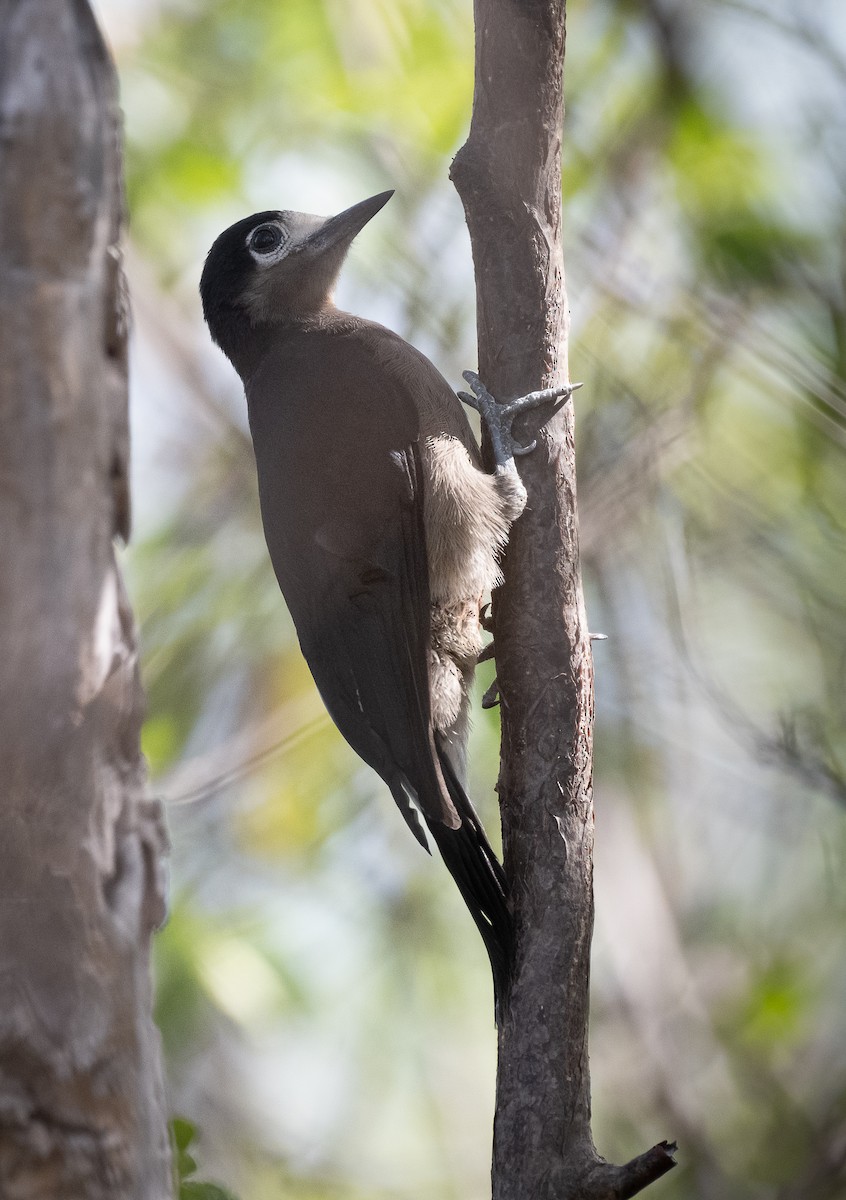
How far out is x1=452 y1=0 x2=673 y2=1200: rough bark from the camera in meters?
2.30

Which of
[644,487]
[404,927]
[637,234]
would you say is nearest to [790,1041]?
[404,927]

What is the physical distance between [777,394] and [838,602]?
781 mm

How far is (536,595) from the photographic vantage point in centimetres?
263

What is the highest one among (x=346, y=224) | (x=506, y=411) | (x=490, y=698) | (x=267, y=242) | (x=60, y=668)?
(x=267, y=242)

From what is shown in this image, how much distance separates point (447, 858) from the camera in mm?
2730

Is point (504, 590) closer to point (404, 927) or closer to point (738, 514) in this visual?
point (738, 514)

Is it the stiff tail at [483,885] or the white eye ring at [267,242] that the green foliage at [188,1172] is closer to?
the stiff tail at [483,885]

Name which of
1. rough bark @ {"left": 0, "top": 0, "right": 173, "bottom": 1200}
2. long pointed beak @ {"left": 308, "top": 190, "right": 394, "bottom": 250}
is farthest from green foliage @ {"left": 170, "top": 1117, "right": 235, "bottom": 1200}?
long pointed beak @ {"left": 308, "top": 190, "right": 394, "bottom": 250}

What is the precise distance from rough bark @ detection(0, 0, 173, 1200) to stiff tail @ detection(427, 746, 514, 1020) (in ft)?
3.57

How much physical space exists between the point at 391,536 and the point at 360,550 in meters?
0.09


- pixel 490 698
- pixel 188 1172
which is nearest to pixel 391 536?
pixel 490 698

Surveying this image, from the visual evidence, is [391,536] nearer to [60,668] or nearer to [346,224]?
[346,224]

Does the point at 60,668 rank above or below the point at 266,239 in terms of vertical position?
below

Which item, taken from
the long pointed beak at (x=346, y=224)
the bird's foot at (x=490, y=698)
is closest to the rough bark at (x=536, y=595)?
the bird's foot at (x=490, y=698)
